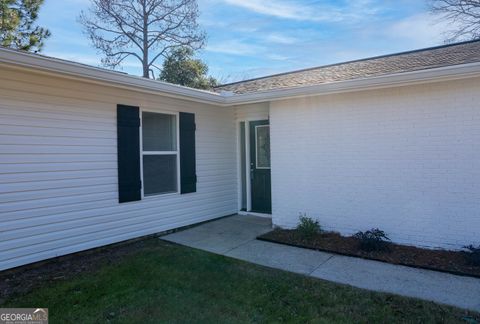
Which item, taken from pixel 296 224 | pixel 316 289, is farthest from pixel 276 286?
pixel 296 224

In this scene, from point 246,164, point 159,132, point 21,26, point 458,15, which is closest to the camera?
point 159,132

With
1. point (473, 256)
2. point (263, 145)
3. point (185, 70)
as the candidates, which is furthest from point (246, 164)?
point (185, 70)

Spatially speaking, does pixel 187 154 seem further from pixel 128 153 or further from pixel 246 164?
pixel 246 164

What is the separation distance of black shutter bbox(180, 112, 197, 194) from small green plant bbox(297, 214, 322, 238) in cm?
234

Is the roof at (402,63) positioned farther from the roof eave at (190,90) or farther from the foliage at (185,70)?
the foliage at (185,70)

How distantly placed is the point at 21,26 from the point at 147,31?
5092mm

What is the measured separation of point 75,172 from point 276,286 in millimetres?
3391

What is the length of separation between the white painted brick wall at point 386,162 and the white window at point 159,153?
6.60 ft

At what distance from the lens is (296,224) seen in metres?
6.00

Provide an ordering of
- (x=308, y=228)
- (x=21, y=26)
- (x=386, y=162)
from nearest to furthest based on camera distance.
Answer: (x=386, y=162) < (x=308, y=228) < (x=21, y=26)

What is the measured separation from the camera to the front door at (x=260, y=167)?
709 centimetres

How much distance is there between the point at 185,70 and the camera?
1445 cm

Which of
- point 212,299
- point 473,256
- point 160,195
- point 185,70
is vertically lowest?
point 212,299

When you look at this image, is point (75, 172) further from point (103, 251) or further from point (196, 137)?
point (196, 137)
